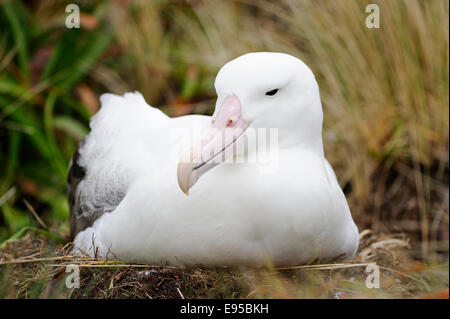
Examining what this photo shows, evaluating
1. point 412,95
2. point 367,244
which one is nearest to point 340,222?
point 367,244

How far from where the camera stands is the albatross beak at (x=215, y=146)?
2.28 metres

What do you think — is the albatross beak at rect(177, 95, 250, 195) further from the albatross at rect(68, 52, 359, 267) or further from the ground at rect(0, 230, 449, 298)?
the ground at rect(0, 230, 449, 298)

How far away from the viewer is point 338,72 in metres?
4.84

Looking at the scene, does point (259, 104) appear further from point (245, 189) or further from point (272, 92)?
point (245, 189)

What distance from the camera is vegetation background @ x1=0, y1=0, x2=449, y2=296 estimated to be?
448 cm

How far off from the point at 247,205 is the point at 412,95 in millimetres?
2559

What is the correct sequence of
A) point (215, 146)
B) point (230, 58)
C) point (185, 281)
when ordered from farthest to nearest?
point (230, 58)
point (185, 281)
point (215, 146)

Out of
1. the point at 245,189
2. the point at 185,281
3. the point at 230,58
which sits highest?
the point at 230,58

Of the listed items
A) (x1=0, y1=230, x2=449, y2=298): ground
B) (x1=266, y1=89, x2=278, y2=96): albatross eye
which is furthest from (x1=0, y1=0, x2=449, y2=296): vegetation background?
(x1=266, y1=89, x2=278, y2=96): albatross eye

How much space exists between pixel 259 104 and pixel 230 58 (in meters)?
2.84

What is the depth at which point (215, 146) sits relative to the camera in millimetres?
2348

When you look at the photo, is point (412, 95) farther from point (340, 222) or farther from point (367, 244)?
point (340, 222)

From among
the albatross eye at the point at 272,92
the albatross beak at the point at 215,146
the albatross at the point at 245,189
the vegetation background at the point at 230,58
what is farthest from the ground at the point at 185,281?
the vegetation background at the point at 230,58

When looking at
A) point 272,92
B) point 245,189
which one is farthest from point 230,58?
point 245,189
